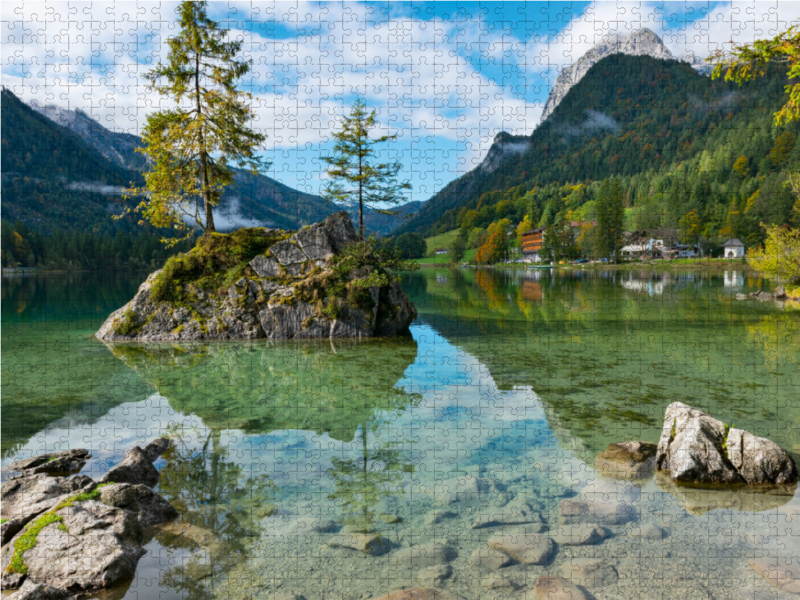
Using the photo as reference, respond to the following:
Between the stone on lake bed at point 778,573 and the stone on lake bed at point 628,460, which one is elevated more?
the stone on lake bed at point 628,460

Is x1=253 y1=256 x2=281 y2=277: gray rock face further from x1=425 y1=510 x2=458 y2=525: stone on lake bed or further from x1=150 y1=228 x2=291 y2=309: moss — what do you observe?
x1=425 y1=510 x2=458 y2=525: stone on lake bed

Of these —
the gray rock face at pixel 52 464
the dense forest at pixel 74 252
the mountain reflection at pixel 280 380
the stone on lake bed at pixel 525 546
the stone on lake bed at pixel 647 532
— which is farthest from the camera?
the dense forest at pixel 74 252

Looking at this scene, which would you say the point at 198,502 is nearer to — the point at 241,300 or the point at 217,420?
the point at 217,420

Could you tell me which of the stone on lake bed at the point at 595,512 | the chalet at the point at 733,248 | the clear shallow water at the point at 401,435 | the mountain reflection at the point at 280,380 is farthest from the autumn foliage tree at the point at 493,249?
the stone on lake bed at the point at 595,512

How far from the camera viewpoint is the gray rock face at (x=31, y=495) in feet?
24.2

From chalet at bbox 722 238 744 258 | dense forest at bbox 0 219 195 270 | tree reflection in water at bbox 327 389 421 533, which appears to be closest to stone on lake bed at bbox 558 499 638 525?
tree reflection in water at bbox 327 389 421 533

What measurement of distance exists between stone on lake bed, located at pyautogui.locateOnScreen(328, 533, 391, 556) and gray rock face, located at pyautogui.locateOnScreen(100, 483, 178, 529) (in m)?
2.82

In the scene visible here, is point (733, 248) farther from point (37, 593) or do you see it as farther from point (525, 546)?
point (37, 593)

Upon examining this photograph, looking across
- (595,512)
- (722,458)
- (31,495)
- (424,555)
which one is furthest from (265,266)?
(722,458)

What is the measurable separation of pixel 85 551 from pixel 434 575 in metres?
4.65

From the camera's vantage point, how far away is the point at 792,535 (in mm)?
7066

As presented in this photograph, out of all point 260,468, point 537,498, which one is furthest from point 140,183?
point 537,498

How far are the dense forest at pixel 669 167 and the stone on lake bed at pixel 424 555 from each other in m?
84.4

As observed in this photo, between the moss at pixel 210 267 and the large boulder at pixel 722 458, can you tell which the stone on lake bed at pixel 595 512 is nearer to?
the large boulder at pixel 722 458
